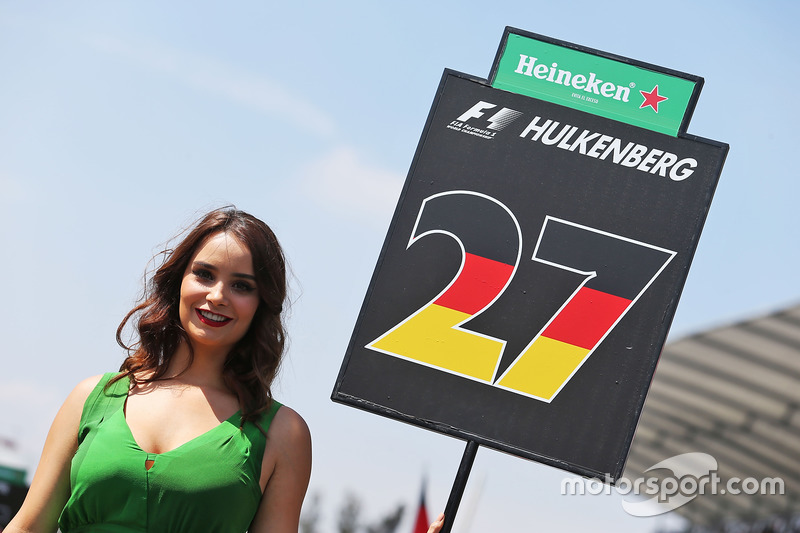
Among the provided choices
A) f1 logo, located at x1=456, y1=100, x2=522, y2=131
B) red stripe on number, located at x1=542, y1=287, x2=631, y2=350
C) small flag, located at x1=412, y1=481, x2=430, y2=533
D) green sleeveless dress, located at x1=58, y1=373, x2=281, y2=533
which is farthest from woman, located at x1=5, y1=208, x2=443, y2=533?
small flag, located at x1=412, y1=481, x2=430, y2=533

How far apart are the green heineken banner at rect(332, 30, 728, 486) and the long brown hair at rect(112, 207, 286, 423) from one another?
260 millimetres

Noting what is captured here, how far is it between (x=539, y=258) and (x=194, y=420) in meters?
1.11

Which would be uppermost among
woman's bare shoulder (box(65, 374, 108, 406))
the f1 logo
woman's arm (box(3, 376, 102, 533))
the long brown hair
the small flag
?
the f1 logo

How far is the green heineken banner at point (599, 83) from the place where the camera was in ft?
9.66

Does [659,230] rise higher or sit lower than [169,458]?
higher

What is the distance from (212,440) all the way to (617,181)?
143 centimetres

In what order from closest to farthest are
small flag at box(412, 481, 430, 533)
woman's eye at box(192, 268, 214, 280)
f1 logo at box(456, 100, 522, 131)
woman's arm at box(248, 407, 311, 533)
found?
1. woman's arm at box(248, 407, 311, 533)
2. woman's eye at box(192, 268, 214, 280)
3. f1 logo at box(456, 100, 522, 131)
4. small flag at box(412, 481, 430, 533)

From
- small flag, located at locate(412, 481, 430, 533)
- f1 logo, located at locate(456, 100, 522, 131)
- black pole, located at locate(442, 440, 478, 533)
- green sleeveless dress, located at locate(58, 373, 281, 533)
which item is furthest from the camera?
small flag, located at locate(412, 481, 430, 533)

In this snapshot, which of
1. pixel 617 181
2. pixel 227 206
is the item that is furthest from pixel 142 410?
pixel 617 181

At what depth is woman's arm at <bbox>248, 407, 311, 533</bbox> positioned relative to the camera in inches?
94.6

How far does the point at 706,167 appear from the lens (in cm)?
287

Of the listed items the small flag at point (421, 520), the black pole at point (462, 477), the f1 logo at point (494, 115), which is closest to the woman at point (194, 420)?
the black pole at point (462, 477)

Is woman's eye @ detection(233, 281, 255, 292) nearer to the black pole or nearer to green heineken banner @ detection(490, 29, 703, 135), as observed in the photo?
the black pole

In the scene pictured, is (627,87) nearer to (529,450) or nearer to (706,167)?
(706,167)
